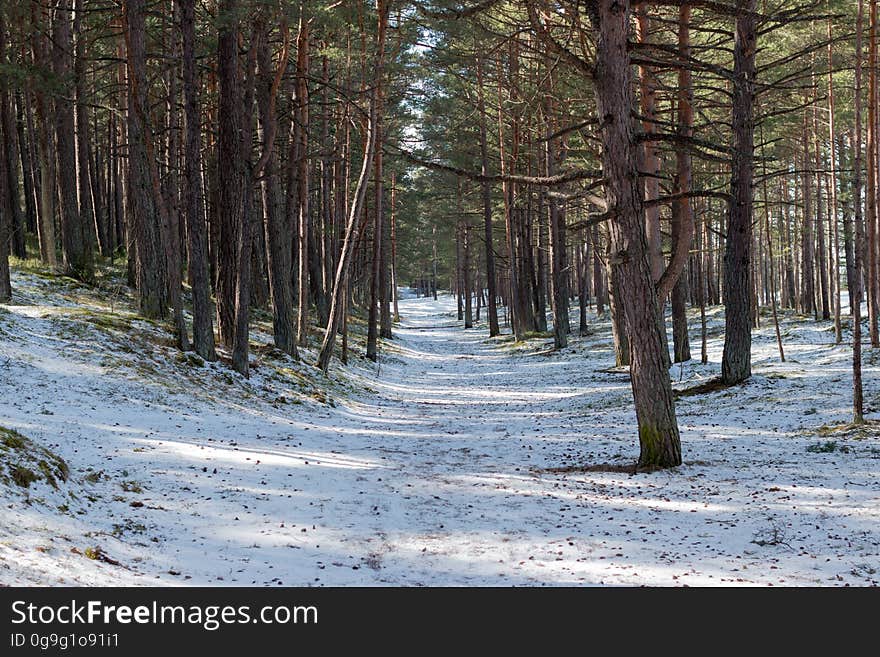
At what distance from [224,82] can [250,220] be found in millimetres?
2841

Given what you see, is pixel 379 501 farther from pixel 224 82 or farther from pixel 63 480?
pixel 224 82

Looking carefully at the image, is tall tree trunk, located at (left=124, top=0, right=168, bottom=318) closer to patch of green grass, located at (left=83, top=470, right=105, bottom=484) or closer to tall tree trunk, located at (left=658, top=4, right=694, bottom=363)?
patch of green grass, located at (left=83, top=470, right=105, bottom=484)

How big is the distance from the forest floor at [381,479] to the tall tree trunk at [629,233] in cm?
81

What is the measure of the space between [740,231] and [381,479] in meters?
9.60

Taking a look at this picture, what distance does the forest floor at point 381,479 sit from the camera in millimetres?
5863

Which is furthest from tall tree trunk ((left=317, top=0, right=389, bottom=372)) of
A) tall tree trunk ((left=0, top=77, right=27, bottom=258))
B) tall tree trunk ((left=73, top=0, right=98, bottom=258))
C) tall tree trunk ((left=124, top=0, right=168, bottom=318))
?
tall tree trunk ((left=0, top=77, right=27, bottom=258))

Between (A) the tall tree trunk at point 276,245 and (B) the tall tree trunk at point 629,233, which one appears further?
(A) the tall tree trunk at point 276,245

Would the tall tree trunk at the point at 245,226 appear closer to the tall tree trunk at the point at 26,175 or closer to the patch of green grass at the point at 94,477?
the patch of green grass at the point at 94,477

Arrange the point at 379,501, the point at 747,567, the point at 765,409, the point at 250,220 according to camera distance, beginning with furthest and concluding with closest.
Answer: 1. the point at 250,220
2. the point at 765,409
3. the point at 379,501
4. the point at 747,567

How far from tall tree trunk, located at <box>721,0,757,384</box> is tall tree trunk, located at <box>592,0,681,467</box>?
230 inches

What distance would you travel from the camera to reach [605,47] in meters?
9.11

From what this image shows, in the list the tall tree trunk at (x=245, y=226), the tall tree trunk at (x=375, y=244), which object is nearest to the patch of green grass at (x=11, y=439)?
the tall tree trunk at (x=245, y=226)

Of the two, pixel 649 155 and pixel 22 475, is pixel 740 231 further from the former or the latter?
pixel 22 475
